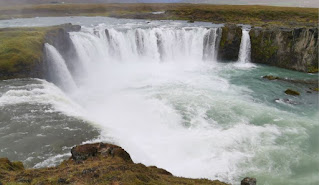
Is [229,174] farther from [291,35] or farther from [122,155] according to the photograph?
[291,35]

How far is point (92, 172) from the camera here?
27.0 feet

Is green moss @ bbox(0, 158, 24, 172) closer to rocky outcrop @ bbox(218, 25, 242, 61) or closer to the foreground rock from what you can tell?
the foreground rock

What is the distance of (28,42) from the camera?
26.3 metres

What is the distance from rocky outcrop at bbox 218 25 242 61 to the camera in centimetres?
4284

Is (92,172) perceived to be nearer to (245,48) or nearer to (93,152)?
(93,152)

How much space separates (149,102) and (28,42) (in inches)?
574

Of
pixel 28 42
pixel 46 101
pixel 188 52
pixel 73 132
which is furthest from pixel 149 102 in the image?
pixel 188 52

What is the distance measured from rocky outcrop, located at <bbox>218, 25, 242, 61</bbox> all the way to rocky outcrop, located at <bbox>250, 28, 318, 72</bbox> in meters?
2.51

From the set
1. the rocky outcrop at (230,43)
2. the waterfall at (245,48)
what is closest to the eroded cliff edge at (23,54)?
the rocky outcrop at (230,43)

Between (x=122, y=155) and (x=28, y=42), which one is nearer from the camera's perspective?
(x=122, y=155)

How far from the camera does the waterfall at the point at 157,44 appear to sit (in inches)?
1571

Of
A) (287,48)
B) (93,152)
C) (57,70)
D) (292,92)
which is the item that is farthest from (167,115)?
(287,48)

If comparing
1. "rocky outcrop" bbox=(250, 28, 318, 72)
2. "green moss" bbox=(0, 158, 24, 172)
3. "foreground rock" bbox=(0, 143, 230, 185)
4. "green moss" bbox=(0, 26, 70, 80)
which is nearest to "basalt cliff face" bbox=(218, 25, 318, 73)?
"rocky outcrop" bbox=(250, 28, 318, 72)

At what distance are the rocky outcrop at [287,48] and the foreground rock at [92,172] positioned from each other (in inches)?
1423
